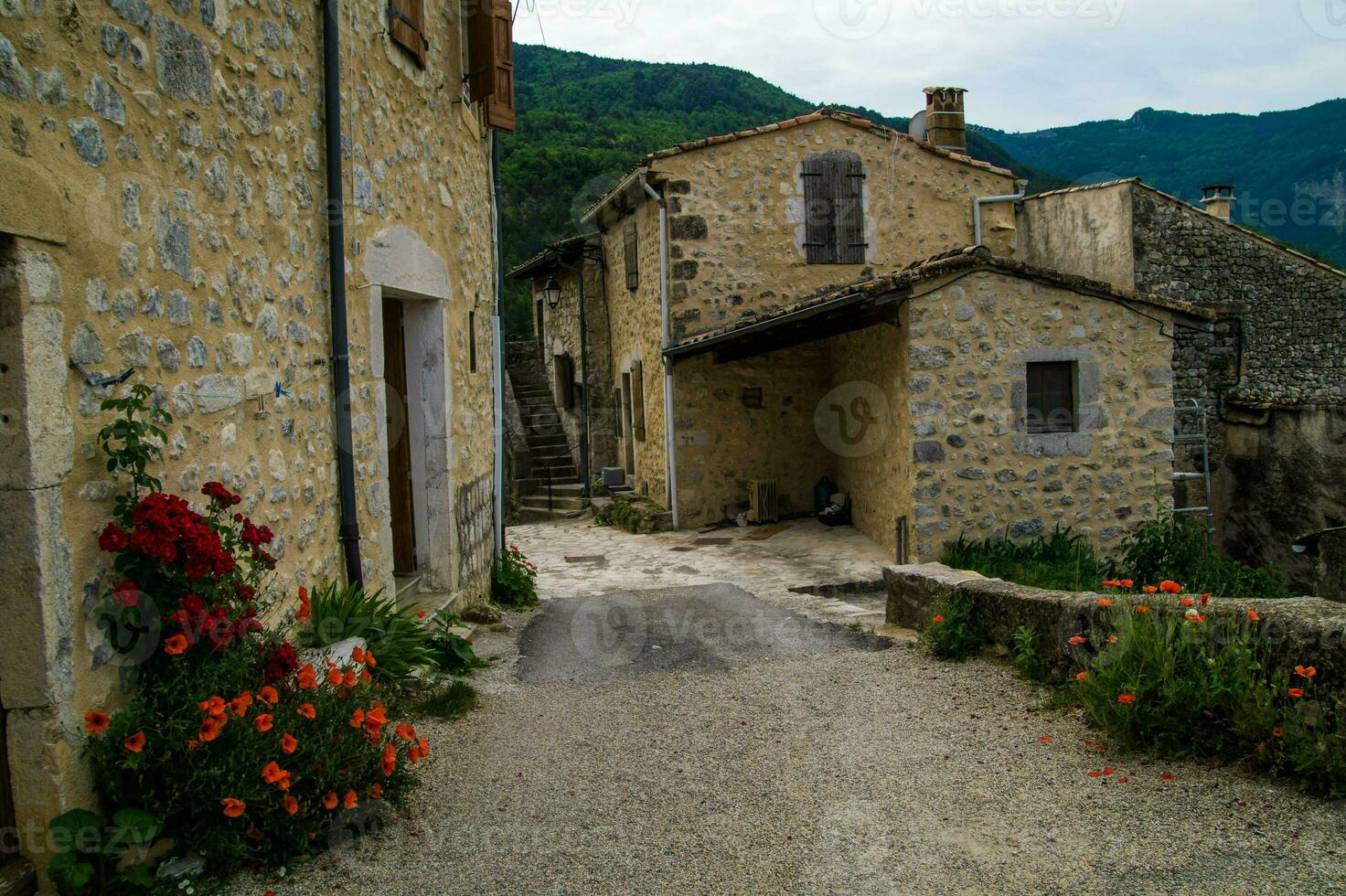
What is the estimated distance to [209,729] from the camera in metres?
2.60

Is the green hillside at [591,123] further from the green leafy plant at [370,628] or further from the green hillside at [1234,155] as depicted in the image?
the green leafy plant at [370,628]

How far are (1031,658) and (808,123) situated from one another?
9.78 meters

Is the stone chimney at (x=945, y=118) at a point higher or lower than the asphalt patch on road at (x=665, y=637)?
higher

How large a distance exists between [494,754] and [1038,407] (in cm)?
679

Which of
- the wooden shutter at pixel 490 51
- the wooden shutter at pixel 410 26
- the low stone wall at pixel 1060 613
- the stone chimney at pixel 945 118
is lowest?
the low stone wall at pixel 1060 613

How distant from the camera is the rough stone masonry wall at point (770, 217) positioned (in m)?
12.6

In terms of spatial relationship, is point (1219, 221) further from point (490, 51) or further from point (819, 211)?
point (490, 51)

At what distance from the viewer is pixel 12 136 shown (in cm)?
237

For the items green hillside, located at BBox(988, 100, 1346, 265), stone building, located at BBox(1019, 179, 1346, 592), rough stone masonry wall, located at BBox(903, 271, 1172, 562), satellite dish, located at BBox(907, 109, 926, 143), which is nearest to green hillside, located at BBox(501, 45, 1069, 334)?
green hillside, located at BBox(988, 100, 1346, 265)

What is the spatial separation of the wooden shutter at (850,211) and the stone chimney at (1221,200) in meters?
9.21

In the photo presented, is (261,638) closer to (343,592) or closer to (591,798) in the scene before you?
(343,592)

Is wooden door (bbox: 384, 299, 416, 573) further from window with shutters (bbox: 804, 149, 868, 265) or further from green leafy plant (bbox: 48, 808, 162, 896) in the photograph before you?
window with shutters (bbox: 804, 149, 868, 265)

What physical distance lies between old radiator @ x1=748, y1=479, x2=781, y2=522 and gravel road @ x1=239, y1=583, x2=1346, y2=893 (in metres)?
8.10

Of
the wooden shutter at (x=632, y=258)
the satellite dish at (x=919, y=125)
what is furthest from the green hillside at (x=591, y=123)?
the satellite dish at (x=919, y=125)
